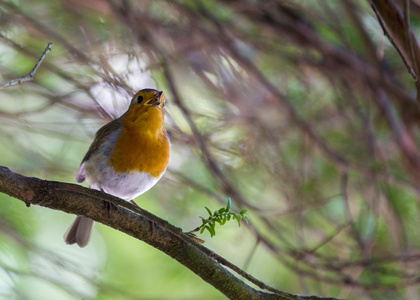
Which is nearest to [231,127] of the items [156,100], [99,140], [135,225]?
[156,100]

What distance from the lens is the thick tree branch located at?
1.63m

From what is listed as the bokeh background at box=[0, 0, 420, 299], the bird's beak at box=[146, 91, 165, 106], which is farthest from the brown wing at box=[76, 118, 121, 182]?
the bokeh background at box=[0, 0, 420, 299]

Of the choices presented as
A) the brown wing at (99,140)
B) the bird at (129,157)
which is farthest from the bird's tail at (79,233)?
the brown wing at (99,140)

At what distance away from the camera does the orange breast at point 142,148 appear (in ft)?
7.93

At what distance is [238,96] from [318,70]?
54 centimetres

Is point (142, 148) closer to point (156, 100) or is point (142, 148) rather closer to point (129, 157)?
point (129, 157)

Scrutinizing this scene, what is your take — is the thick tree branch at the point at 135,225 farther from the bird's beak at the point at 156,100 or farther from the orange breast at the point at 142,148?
the bird's beak at the point at 156,100

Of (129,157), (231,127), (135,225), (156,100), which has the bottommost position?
(135,225)

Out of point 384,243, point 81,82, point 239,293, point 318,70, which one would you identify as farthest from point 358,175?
point 239,293

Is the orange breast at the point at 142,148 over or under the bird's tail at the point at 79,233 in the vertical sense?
over

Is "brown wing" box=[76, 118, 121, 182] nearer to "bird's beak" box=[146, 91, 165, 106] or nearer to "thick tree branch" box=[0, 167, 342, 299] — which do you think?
"bird's beak" box=[146, 91, 165, 106]

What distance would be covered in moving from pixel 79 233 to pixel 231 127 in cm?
122

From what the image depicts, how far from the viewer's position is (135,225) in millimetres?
1751

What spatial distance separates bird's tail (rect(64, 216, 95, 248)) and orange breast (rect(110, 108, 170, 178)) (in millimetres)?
443
